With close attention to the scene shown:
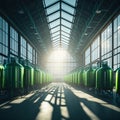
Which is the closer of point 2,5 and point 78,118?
point 78,118

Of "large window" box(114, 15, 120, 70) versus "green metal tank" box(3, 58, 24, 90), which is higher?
"large window" box(114, 15, 120, 70)

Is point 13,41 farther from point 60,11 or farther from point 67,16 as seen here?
point 67,16

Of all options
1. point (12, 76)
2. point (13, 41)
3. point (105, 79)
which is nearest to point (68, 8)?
point (13, 41)

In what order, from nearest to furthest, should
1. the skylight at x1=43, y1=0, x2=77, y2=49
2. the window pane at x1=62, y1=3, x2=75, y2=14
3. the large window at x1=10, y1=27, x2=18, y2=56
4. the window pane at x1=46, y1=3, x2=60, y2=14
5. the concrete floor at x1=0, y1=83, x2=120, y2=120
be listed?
the concrete floor at x1=0, y1=83, x2=120, y2=120 → the skylight at x1=43, y1=0, x2=77, y2=49 → the window pane at x1=46, y1=3, x2=60, y2=14 → the window pane at x1=62, y1=3, x2=75, y2=14 → the large window at x1=10, y1=27, x2=18, y2=56

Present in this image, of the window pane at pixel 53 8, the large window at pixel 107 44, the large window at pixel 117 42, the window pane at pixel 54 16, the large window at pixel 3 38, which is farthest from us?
the large window at pixel 107 44

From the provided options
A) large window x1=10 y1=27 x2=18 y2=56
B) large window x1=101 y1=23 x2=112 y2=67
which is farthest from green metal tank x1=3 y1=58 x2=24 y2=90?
large window x1=101 y1=23 x2=112 y2=67

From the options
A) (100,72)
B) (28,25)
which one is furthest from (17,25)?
(100,72)

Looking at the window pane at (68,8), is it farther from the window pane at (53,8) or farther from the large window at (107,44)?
the large window at (107,44)

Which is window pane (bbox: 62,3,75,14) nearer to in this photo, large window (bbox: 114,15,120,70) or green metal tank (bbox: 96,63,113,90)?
large window (bbox: 114,15,120,70)

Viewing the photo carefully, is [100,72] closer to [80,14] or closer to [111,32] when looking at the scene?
[80,14]

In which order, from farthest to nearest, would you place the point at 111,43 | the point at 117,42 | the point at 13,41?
the point at 13,41 < the point at 111,43 < the point at 117,42

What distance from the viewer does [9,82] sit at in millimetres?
14102

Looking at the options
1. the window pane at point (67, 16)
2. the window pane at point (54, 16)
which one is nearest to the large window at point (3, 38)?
the window pane at point (54, 16)

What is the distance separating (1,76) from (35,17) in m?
8.57
